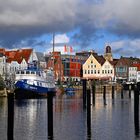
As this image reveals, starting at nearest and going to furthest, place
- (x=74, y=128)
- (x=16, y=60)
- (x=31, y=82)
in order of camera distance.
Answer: (x=74, y=128) < (x=31, y=82) < (x=16, y=60)

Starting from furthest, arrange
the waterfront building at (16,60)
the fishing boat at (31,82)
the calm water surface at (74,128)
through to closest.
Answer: the waterfront building at (16,60) → the fishing boat at (31,82) → the calm water surface at (74,128)

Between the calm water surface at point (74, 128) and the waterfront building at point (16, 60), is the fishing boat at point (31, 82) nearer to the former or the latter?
the calm water surface at point (74, 128)

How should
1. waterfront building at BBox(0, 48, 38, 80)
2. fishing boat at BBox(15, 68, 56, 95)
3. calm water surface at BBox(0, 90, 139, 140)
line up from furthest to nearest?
waterfront building at BBox(0, 48, 38, 80) < fishing boat at BBox(15, 68, 56, 95) < calm water surface at BBox(0, 90, 139, 140)

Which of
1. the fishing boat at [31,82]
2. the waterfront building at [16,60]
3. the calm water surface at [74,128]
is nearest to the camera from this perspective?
the calm water surface at [74,128]

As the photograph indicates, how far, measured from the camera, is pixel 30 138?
39000 millimetres

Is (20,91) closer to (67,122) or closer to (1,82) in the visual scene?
(1,82)

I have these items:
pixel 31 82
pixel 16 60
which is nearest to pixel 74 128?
pixel 31 82

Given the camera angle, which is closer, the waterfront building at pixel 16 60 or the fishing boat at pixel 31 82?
the fishing boat at pixel 31 82

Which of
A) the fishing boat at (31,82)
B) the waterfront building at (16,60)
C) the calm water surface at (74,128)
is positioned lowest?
the calm water surface at (74,128)

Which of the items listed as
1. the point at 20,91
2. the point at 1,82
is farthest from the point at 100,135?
the point at 1,82

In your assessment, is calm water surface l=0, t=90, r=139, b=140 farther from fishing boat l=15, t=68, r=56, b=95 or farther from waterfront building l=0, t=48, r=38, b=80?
waterfront building l=0, t=48, r=38, b=80

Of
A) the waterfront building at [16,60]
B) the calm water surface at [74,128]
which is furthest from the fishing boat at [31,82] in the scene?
the waterfront building at [16,60]

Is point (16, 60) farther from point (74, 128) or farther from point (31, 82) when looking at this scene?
point (74, 128)

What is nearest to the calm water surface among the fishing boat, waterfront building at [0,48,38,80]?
the fishing boat
